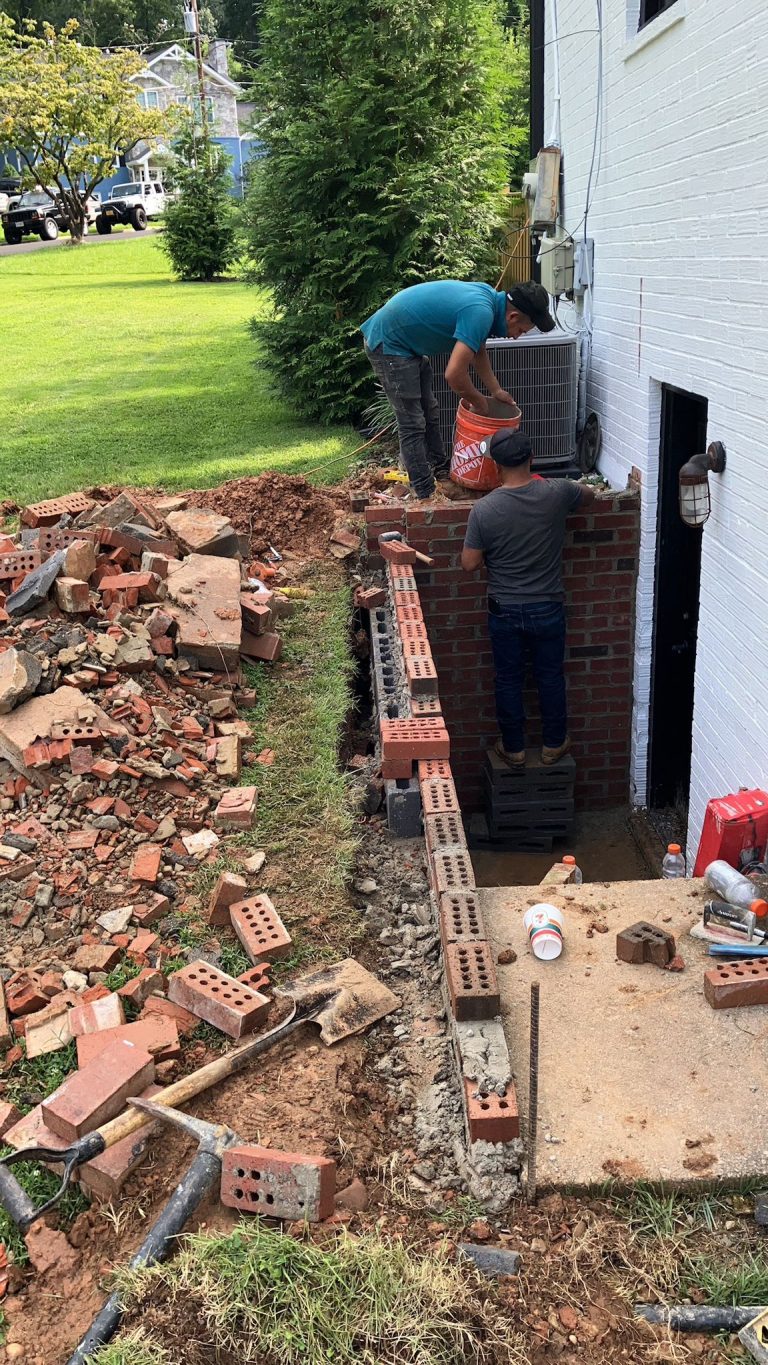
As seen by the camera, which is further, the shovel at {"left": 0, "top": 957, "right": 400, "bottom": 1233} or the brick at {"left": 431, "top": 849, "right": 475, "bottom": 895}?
the brick at {"left": 431, "top": 849, "right": 475, "bottom": 895}

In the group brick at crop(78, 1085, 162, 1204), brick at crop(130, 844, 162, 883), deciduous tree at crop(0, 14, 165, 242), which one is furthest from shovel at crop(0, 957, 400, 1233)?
deciduous tree at crop(0, 14, 165, 242)

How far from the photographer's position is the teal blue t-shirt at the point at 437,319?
594 centimetres

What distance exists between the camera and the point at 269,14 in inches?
410

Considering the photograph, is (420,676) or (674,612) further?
(674,612)

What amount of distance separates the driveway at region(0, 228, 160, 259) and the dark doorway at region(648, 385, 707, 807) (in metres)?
28.6

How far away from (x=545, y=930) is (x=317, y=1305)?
1.45 m

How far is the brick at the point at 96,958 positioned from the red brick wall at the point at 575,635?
363 centimetres

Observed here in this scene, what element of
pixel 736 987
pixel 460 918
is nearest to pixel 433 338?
pixel 460 918

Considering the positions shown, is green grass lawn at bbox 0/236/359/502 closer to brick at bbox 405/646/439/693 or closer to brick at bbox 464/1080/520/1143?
brick at bbox 405/646/439/693

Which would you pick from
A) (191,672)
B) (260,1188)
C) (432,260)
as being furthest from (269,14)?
(260,1188)

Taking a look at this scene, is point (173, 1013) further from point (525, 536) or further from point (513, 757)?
point (513, 757)

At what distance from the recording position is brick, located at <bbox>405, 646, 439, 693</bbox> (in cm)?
462

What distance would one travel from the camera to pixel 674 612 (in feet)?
21.3

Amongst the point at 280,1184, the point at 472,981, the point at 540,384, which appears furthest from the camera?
→ the point at 540,384
